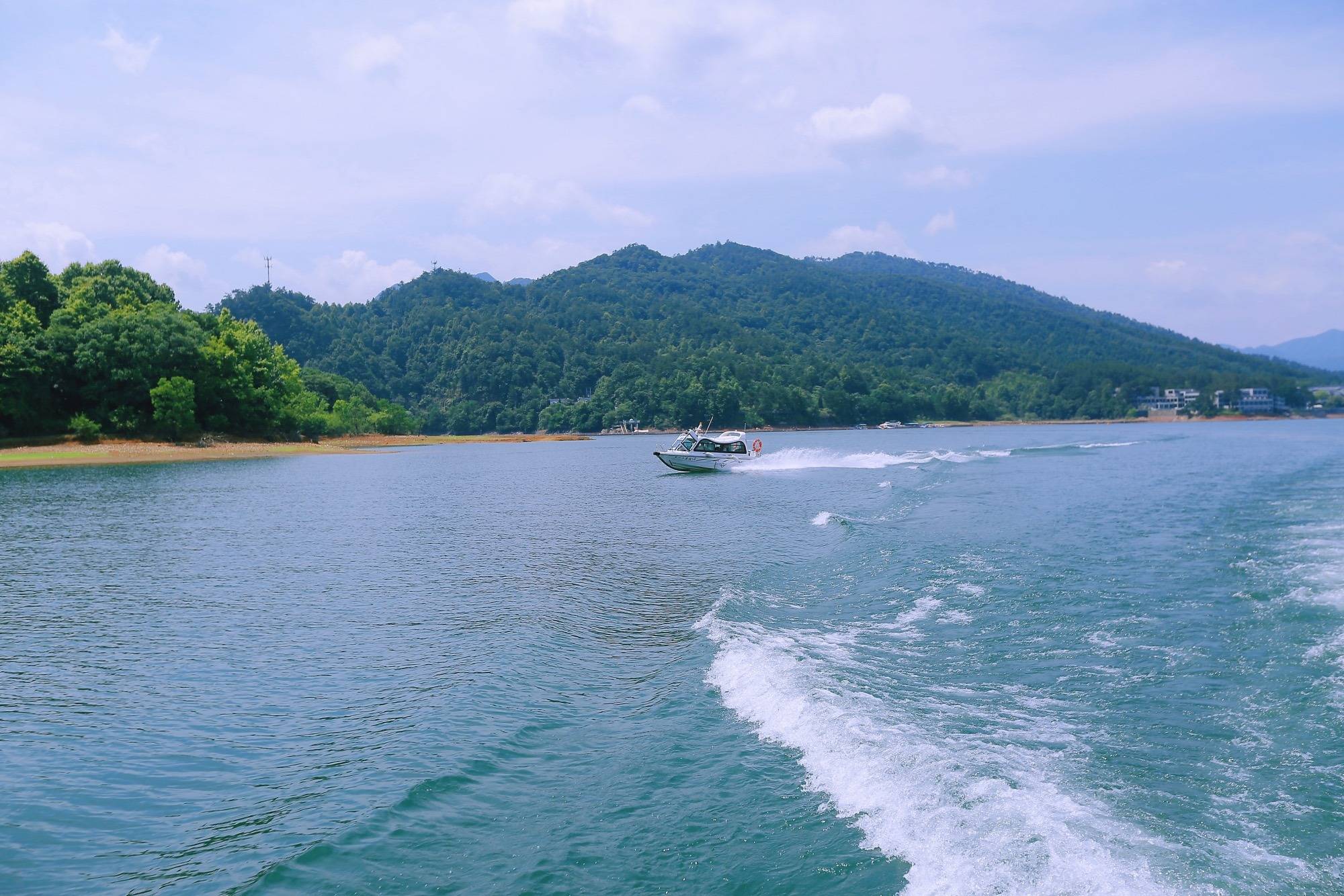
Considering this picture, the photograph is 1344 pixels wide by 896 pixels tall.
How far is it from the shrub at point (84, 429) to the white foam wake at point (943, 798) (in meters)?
78.0

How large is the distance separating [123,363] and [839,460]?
63.6 metres

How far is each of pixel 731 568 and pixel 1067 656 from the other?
983 centimetres

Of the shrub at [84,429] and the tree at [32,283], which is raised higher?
the tree at [32,283]

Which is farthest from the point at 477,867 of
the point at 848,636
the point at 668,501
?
the point at 668,501

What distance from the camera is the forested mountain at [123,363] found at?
72.1m

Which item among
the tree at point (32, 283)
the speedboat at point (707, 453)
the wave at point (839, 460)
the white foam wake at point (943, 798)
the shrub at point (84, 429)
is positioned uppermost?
the tree at point (32, 283)

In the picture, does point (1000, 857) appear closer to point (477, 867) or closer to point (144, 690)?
point (477, 867)

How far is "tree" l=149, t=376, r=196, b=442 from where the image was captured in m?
76.1

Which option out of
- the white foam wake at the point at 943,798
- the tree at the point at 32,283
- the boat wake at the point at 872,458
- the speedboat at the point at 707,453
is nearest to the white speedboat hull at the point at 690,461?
the speedboat at the point at 707,453

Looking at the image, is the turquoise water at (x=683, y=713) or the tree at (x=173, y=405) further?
the tree at (x=173, y=405)

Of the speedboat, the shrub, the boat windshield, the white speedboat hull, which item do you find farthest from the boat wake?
the shrub

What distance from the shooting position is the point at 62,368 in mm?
73438

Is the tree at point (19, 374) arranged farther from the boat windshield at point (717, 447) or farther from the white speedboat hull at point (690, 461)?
the boat windshield at point (717, 447)

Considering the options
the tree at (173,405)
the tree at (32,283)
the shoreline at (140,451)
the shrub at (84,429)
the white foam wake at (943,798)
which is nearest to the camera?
the white foam wake at (943,798)
